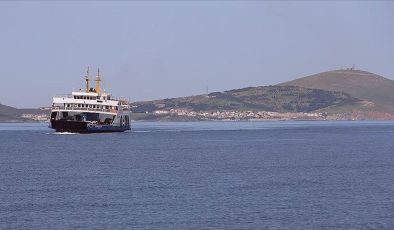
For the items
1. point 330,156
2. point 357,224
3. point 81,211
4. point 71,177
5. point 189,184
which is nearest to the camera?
point 357,224

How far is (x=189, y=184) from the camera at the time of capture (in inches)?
3108

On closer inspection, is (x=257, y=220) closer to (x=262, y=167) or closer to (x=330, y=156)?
(x=262, y=167)

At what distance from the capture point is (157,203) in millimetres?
64625

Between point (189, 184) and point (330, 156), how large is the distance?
52.7 m

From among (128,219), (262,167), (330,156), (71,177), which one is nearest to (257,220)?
(128,219)

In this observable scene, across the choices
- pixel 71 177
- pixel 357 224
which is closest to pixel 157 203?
pixel 357 224

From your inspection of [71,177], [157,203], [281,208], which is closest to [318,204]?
[281,208]

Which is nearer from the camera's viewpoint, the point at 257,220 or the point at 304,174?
the point at 257,220

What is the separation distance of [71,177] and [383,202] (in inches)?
1429

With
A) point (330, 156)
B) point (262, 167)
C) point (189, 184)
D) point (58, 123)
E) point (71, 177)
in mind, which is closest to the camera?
point (189, 184)

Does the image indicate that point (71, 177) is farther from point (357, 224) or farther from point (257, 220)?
point (357, 224)

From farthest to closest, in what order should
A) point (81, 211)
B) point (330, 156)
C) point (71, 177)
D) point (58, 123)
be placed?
1. point (58, 123)
2. point (330, 156)
3. point (71, 177)
4. point (81, 211)

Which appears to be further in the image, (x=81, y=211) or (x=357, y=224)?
(x=81, y=211)

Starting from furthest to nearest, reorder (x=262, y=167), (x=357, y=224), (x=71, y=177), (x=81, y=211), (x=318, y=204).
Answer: (x=262, y=167) → (x=71, y=177) → (x=318, y=204) → (x=81, y=211) → (x=357, y=224)
